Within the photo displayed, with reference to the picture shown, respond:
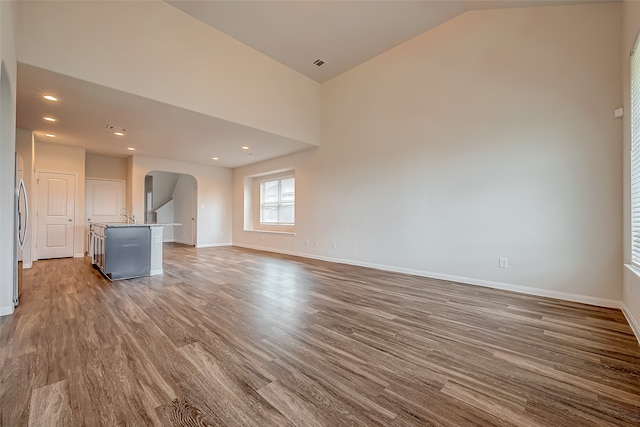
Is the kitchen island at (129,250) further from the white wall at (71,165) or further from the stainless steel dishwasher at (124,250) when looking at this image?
the white wall at (71,165)

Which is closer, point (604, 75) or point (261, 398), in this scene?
point (261, 398)

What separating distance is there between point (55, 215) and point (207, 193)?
11.7ft

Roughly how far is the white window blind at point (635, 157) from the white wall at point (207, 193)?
354 inches

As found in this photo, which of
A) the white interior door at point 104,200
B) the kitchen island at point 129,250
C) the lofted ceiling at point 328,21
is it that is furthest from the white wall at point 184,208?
the lofted ceiling at point 328,21

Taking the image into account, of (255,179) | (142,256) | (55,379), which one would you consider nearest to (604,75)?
(55,379)

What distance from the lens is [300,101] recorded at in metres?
5.76

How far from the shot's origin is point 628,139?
2.69 metres

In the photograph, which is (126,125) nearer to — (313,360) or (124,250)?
(124,250)

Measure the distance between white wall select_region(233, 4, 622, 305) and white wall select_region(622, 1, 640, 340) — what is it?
0.15 m

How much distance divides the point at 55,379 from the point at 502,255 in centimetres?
476

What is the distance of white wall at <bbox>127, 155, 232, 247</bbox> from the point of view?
7043 millimetres

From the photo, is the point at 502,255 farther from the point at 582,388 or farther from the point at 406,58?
the point at 406,58

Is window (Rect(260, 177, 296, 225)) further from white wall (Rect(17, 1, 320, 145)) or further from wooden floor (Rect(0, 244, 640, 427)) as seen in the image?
wooden floor (Rect(0, 244, 640, 427))

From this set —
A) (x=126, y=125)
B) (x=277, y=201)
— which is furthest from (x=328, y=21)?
(x=277, y=201)
